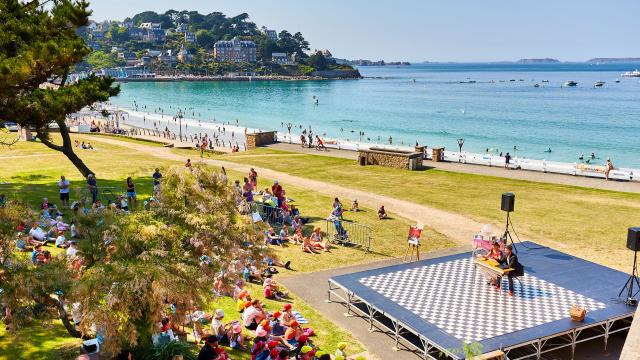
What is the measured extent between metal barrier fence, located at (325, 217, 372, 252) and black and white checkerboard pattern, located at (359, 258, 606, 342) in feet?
13.9

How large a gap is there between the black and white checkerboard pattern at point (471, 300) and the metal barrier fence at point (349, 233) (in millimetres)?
4243

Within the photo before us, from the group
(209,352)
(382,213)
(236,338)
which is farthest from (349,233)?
(209,352)

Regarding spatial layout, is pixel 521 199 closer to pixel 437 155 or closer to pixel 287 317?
pixel 437 155

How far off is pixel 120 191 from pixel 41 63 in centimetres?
702

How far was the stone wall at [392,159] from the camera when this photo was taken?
3581cm

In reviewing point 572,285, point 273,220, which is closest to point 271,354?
point 572,285

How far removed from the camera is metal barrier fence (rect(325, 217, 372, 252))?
20.4 meters

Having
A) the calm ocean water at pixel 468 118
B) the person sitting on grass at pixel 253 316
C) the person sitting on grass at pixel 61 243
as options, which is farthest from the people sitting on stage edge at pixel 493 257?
the calm ocean water at pixel 468 118

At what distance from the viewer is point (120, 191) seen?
2408 cm

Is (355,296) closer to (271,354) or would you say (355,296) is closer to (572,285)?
(271,354)

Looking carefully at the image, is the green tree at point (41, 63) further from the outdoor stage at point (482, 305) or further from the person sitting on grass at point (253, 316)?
the outdoor stage at point (482, 305)

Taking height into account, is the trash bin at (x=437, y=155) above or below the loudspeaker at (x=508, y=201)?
below

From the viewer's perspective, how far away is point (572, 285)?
14.8 m

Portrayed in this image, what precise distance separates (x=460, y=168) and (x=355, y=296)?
80.1 feet
